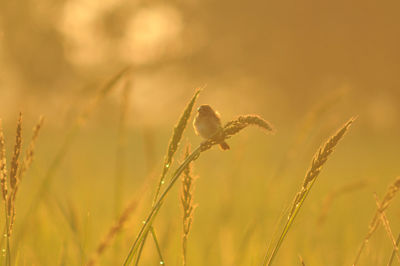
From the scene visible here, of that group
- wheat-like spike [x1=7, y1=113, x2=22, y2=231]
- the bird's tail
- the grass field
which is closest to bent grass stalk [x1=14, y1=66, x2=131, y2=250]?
the grass field

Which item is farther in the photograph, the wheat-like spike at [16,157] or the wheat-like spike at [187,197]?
the wheat-like spike at [187,197]

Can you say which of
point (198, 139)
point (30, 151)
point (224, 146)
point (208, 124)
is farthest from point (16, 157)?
point (198, 139)

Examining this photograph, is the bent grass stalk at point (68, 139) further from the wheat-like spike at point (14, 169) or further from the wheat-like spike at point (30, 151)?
the wheat-like spike at point (14, 169)

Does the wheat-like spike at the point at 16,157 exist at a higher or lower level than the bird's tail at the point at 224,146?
lower

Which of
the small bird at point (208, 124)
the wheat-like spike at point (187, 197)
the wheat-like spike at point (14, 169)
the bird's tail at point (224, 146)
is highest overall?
the small bird at point (208, 124)

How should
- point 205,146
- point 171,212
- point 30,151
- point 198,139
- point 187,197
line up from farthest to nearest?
point 198,139 < point 171,212 < point 30,151 < point 187,197 < point 205,146

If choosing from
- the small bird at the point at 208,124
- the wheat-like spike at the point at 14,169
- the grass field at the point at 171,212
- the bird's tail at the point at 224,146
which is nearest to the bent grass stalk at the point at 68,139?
the grass field at the point at 171,212

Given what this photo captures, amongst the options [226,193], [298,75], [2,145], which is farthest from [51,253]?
[298,75]

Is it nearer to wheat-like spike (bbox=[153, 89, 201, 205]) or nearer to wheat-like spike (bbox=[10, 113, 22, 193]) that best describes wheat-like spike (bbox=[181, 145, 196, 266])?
wheat-like spike (bbox=[153, 89, 201, 205])

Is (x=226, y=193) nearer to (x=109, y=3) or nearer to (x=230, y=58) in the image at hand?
(x=109, y=3)

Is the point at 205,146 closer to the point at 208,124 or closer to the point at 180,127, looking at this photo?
the point at 180,127

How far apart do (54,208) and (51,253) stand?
987 millimetres

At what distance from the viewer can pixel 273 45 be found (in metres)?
27.5

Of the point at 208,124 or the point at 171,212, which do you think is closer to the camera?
the point at 208,124
